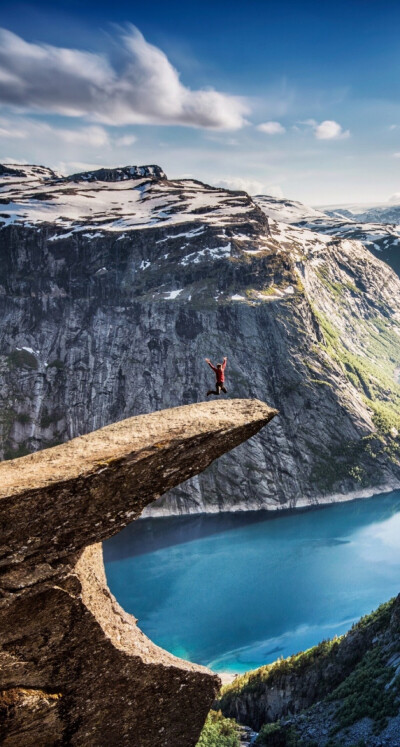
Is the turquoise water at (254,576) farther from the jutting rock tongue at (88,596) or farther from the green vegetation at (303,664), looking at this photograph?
the jutting rock tongue at (88,596)

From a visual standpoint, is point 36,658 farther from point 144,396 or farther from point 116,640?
point 144,396

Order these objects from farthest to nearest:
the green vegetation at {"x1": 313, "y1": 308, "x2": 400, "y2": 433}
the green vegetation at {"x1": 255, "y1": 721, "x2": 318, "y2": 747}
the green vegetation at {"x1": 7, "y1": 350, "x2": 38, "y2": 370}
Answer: the green vegetation at {"x1": 313, "y1": 308, "x2": 400, "y2": 433} < the green vegetation at {"x1": 7, "y1": 350, "x2": 38, "y2": 370} < the green vegetation at {"x1": 255, "y1": 721, "x2": 318, "y2": 747}

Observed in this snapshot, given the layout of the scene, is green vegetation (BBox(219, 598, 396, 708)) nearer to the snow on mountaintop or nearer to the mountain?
the mountain

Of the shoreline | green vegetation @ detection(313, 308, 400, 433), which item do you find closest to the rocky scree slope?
the shoreline

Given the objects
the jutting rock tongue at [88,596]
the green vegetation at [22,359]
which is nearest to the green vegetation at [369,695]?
the jutting rock tongue at [88,596]

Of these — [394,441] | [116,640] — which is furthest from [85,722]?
[394,441]

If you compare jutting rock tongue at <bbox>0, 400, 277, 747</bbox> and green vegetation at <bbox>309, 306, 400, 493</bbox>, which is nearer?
jutting rock tongue at <bbox>0, 400, 277, 747</bbox>

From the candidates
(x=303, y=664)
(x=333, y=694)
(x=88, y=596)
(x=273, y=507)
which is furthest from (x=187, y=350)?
(x=88, y=596)
